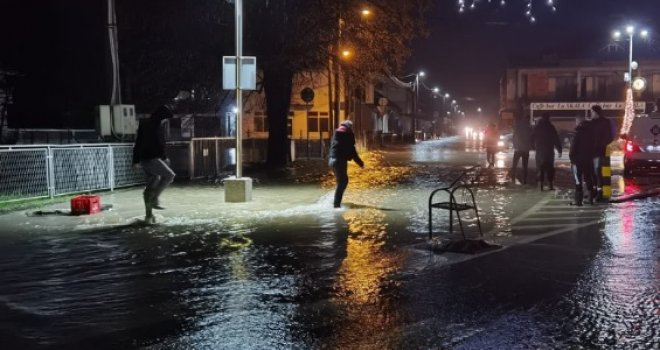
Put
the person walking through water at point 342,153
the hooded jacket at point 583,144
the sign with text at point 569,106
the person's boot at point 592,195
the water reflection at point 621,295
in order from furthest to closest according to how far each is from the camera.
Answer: the sign with text at point 569,106 → the person's boot at point 592,195 → the hooded jacket at point 583,144 → the person walking through water at point 342,153 → the water reflection at point 621,295

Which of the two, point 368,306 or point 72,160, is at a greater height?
point 72,160

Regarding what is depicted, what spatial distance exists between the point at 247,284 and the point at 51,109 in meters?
27.8

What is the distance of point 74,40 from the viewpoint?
28.6 m

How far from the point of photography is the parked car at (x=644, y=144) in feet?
61.0

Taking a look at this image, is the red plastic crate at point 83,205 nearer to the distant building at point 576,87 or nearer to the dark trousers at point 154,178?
the dark trousers at point 154,178

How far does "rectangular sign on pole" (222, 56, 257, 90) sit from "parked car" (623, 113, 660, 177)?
10985 millimetres

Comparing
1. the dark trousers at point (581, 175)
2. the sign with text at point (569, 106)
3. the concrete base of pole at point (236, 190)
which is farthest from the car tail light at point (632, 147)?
the sign with text at point (569, 106)

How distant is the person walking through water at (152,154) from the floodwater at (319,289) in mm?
631

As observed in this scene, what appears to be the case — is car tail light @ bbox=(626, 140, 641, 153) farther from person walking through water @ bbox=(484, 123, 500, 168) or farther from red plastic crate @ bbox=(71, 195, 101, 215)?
red plastic crate @ bbox=(71, 195, 101, 215)

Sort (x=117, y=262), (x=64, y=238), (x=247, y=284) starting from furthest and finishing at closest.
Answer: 1. (x=64, y=238)
2. (x=117, y=262)
3. (x=247, y=284)

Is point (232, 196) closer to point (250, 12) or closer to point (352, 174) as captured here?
point (352, 174)

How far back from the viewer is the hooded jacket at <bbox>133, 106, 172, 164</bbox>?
11086 mm

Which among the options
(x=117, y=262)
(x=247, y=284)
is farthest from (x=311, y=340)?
(x=117, y=262)

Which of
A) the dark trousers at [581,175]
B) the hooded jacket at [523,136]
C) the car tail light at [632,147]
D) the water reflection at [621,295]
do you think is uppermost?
the hooded jacket at [523,136]
